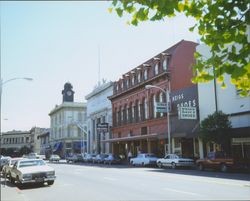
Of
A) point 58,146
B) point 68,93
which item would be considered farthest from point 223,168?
point 68,93

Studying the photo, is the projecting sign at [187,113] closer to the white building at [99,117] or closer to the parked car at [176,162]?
the parked car at [176,162]

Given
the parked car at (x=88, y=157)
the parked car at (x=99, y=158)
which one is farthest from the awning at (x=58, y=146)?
the parked car at (x=99, y=158)

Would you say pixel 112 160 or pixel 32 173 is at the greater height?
pixel 112 160

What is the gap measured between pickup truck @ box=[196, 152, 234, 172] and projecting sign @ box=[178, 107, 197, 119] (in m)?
6.31

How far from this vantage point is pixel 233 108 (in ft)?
106

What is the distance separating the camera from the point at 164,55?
45.9 m

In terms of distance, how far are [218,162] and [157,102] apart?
632 inches

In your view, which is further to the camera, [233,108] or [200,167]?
[233,108]

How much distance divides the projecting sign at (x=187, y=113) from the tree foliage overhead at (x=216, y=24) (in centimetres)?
2893

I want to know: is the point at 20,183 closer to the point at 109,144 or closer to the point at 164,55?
the point at 164,55

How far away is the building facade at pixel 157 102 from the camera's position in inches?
1558

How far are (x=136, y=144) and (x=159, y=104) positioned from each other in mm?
14535

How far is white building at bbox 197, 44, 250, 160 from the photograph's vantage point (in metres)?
30.5

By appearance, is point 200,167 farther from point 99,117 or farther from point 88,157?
point 99,117
